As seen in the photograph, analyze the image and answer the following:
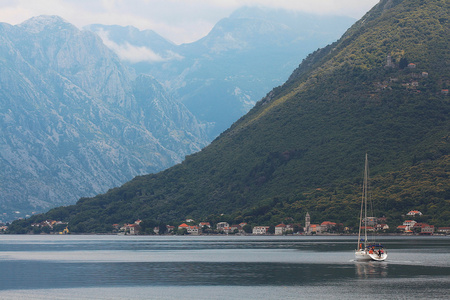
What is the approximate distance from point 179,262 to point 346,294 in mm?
48024

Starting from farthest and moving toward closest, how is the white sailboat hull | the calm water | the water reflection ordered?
1. the white sailboat hull
2. the water reflection
3. the calm water

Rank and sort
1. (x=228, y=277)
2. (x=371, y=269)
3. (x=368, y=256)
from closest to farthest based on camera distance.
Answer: (x=228, y=277) → (x=371, y=269) → (x=368, y=256)

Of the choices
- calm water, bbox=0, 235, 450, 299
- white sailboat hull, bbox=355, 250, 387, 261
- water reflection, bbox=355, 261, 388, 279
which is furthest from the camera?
white sailboat hull, bbox=355, 250, 387, 261

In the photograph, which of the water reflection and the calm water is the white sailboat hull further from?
the calm water

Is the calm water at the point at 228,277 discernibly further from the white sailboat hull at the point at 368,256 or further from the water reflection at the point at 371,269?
the white sailboat hull at the point at 368,256

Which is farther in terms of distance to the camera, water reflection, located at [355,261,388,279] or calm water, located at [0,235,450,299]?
water reflection, located at [355,261,388,279]

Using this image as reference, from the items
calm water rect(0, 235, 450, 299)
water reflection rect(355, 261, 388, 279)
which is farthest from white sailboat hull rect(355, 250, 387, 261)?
calm water rect(0, 235, 450, 299)

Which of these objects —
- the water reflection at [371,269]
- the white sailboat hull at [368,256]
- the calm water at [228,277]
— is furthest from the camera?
the white sailboat hull at [368,256]

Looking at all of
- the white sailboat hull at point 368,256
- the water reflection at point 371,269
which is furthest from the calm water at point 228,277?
the white sailboat hull at point 368,256

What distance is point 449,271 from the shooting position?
9662 cm

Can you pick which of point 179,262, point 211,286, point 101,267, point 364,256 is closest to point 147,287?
point 211,286

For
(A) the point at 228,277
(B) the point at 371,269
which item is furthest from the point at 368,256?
(A) the point at 228,277

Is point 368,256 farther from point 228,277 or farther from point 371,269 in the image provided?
point 228,277

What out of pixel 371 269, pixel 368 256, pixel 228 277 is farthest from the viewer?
pixel 368 256
